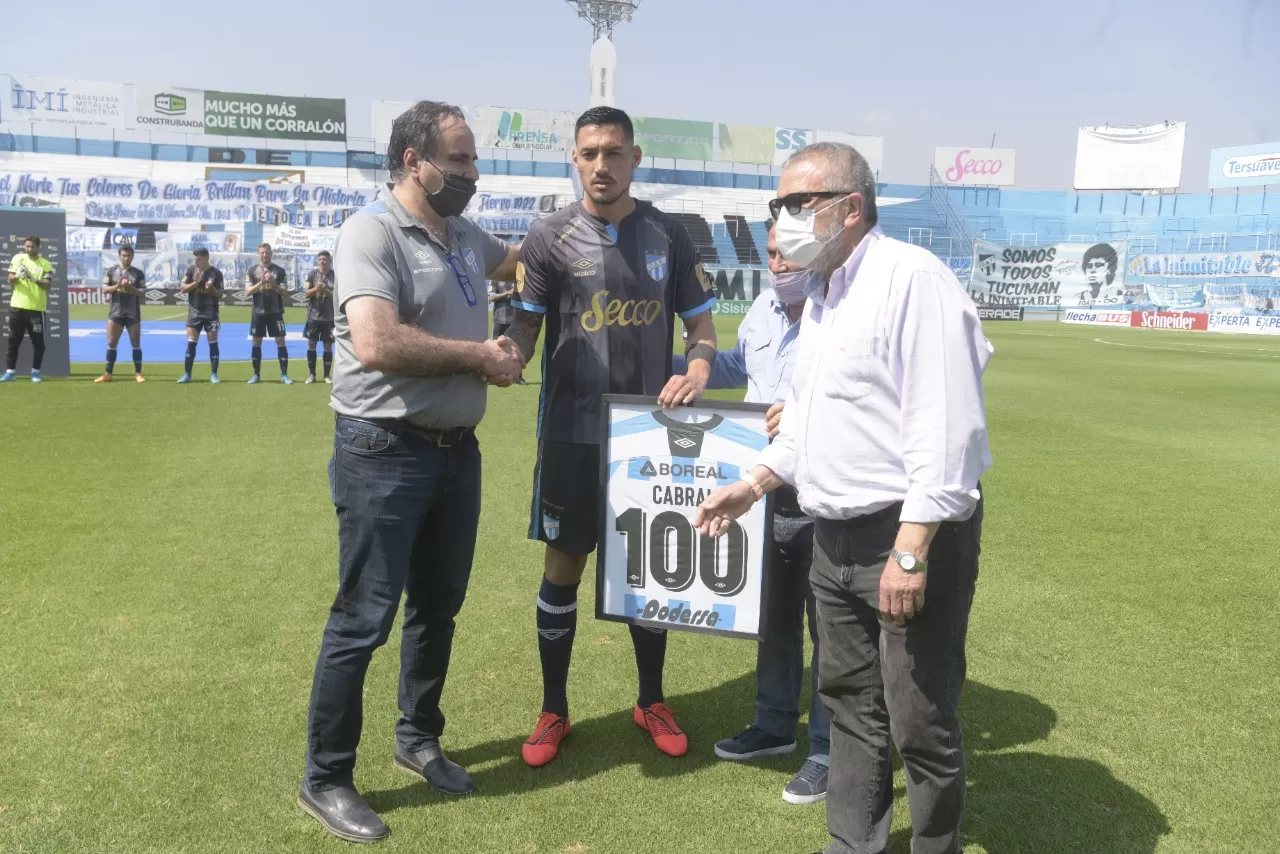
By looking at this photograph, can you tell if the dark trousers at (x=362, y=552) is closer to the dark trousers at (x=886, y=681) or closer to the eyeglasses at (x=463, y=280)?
the eyeglasses at (x=463, y=280)

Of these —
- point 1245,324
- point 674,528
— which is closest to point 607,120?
point 674,528

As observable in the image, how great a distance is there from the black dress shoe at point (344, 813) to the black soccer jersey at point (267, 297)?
1346 centimetres

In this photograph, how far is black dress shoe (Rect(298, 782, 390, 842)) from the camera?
122 inches

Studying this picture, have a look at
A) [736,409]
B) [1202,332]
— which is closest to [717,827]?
[736,409]

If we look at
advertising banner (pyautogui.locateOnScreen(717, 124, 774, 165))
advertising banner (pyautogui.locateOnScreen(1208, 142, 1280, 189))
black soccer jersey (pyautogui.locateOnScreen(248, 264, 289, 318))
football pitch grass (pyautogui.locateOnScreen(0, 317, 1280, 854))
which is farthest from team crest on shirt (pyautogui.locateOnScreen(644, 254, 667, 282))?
advertising banner (pyautogui.locateOnScreen(1208, 142, 1280, 189))

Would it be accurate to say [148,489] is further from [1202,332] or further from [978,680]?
[1202,332]

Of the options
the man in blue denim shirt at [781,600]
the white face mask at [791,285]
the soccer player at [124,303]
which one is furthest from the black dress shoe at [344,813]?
the soccer player at [124,303]

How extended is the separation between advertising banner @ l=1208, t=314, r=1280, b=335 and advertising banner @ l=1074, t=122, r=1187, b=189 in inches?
1263

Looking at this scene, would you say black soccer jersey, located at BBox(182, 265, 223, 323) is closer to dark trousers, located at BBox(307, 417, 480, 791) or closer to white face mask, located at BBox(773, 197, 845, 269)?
dark trousers, located at BBox(307, 417, 480, 791)

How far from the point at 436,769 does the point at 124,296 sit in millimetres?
13664

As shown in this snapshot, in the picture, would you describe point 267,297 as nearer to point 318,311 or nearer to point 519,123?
point 318,311

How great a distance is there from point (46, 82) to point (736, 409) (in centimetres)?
6233

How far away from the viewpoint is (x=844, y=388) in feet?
8.54

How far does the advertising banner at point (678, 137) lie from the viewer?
5959cm
